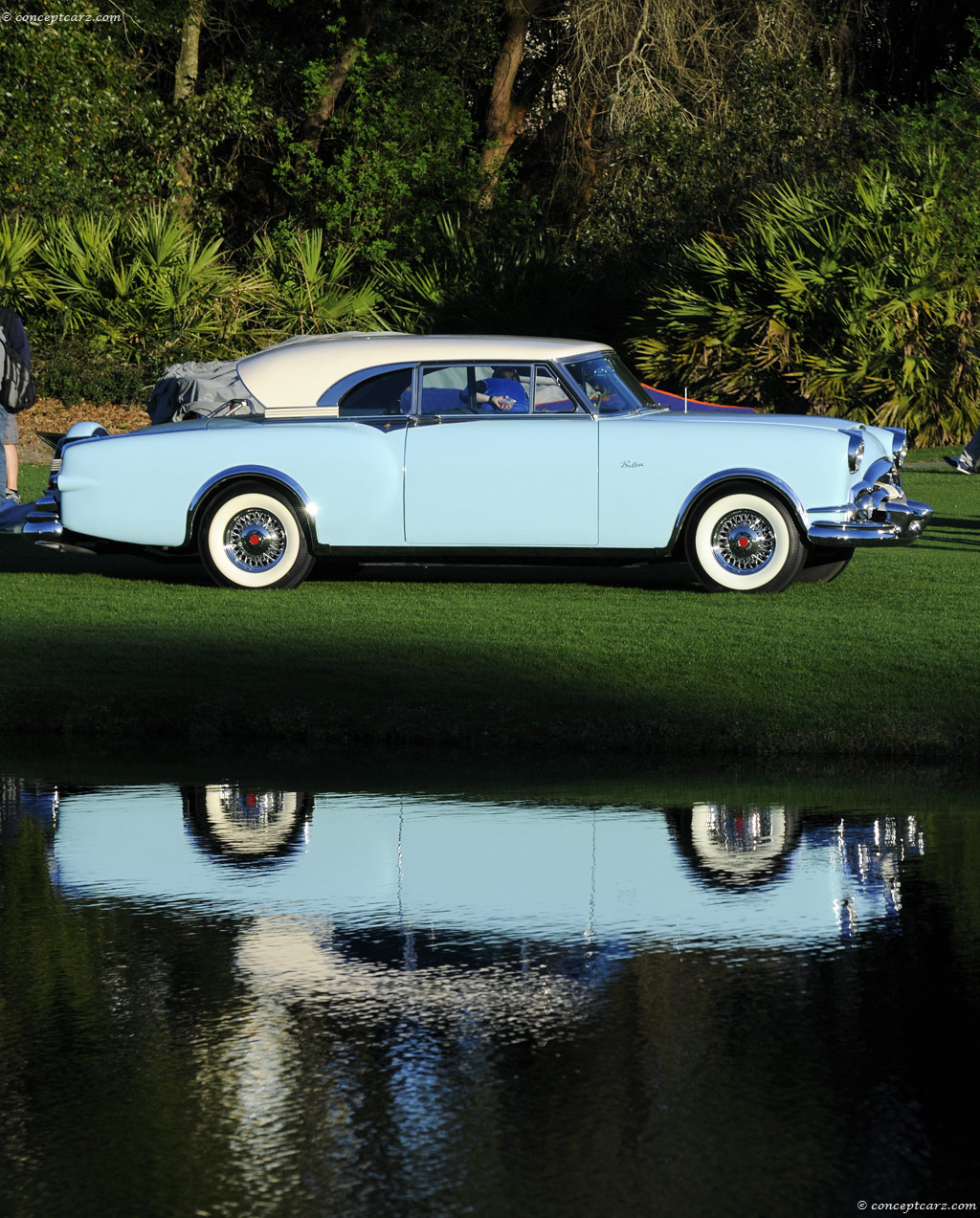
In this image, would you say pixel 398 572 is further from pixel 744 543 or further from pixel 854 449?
pixel 854 449

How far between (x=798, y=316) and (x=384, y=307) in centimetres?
755

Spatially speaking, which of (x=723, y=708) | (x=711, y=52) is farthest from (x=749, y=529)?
(x=711, y=52)

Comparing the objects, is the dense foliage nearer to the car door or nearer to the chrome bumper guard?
the chrome bumper guard

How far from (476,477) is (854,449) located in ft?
7.83

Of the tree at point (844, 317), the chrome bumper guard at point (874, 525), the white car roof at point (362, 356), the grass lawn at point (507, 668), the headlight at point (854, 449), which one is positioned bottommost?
the grass lawn at point (507, 668)

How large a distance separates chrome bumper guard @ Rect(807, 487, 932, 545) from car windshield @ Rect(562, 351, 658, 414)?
Answer: 4.57 feet

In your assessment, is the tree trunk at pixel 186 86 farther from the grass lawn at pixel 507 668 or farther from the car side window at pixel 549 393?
the car side window at pixel 549 393

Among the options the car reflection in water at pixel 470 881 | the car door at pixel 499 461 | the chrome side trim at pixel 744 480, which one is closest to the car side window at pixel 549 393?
the car door at pixel 499 461

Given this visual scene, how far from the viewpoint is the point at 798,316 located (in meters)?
24.6

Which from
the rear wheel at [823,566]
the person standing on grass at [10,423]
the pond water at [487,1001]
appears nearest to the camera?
the pond water at [487,1001]

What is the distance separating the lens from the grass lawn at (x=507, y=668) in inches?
325

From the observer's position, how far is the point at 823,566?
41.9 feet

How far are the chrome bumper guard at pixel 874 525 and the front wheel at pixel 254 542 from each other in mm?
3293

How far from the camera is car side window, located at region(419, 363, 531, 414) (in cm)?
1177
